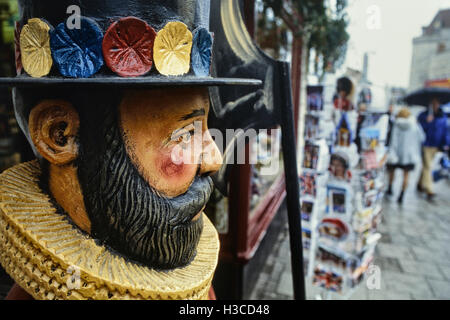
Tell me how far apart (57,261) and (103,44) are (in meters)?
0.66

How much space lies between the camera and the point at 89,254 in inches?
42.1

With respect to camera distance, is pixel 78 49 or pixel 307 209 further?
pixel 307 209

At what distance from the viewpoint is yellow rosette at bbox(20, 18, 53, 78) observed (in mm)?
921

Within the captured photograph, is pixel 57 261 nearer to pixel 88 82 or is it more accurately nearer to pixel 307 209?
pixel 88 82

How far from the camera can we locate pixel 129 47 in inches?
36.4

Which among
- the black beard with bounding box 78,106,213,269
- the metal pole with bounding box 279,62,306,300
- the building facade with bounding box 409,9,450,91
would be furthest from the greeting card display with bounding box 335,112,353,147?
the building facade with bounding box 409,9,450,91

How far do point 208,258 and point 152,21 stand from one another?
0.93 metres

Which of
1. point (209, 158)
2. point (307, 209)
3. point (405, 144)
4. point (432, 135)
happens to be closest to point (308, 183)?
point (307, 209)

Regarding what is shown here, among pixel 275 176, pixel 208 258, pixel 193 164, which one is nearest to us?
pixel 193 164

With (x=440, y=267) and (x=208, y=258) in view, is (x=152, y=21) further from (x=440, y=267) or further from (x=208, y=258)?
(x=440, y=267)

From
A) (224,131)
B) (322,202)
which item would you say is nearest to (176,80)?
(224,131)

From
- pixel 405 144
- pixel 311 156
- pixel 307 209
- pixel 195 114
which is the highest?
pixel 195 114

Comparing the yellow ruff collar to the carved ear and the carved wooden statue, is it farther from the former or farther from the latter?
the carved ear

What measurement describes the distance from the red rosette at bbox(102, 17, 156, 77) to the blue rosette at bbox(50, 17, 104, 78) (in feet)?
0.09
